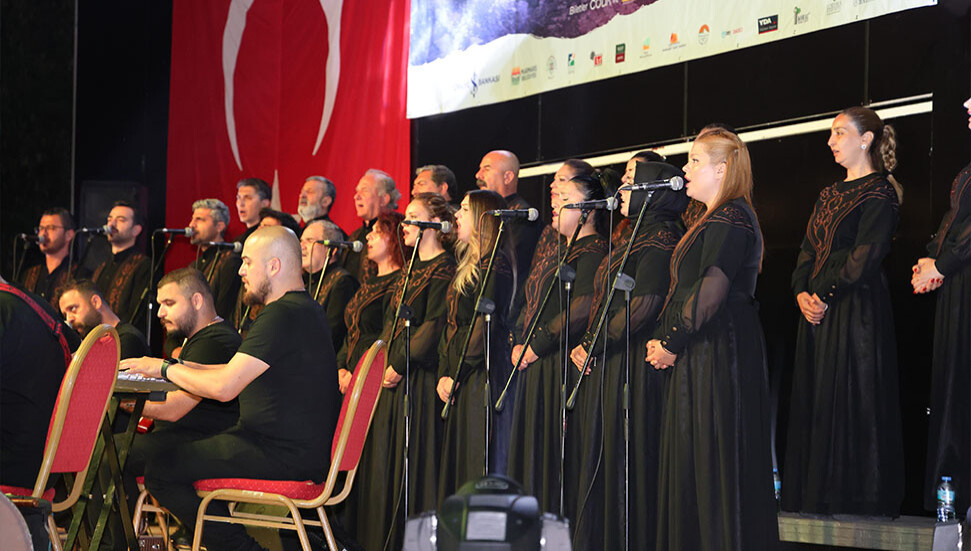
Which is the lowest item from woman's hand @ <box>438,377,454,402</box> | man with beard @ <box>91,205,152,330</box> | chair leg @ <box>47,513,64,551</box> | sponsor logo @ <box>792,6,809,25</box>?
chair leg @ <box>47,513,64,551</box>

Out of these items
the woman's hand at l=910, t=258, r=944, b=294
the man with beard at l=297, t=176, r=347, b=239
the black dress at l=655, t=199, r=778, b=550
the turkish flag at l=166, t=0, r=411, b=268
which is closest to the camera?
the black dress at l=655, t=199, r=778, b=550

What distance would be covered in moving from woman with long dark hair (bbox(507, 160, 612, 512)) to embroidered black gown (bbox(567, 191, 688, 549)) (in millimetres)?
139

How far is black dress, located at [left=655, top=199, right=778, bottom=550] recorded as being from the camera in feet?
14.4

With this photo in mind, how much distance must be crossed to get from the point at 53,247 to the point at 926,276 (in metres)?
6.47

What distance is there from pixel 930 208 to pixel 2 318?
12.5 ft

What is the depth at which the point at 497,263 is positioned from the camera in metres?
5.78

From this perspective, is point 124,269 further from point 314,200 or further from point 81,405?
point 81,405

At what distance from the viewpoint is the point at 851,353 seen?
195 inches

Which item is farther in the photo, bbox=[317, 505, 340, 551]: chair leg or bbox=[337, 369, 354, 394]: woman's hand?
bbox=[337, 369, 354, 394]: woman's hand

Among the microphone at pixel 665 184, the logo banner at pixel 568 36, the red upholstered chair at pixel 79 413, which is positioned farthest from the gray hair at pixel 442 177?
the red upholstered chair at pixel 79 413

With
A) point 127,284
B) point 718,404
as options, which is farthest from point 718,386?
point 127,284

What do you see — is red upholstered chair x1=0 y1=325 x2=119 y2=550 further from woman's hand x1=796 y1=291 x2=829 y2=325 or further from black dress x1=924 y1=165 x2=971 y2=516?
black dress x1=924 y1=165 x2=971 y2=516

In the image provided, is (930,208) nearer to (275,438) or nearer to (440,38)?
(275,438)

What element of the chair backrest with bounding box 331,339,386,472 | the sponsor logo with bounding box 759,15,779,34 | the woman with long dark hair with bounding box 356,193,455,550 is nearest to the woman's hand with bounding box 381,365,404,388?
the woman with long dark hair with bounding box 356,193,455,550
